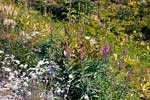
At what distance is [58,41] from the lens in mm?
9672

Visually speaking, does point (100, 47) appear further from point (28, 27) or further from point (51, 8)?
point (51, 8)

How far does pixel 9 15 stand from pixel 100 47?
2559 mm

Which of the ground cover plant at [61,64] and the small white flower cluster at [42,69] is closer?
the ground cover plant at [61,64]

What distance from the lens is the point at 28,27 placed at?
10.9 meters

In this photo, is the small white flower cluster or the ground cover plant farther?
the small white flower cluster

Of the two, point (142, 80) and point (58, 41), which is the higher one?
point (58, 41)

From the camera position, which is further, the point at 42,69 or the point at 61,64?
the point at 61,64

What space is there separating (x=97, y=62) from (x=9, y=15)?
314 cm

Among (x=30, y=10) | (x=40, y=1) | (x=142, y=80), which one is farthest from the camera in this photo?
(x=40, y=1)

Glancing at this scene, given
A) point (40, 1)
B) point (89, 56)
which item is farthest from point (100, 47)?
point (40, 1)

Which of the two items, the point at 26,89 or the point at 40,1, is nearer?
the point at 26,89

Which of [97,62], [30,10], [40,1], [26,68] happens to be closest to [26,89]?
[26,68]

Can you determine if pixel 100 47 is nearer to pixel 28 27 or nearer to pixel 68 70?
pixel 68 70

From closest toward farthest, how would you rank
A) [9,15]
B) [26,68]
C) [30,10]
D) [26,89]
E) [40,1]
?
[26,89]
[26,68]
[9,15]
[30,10]
[40,1]
